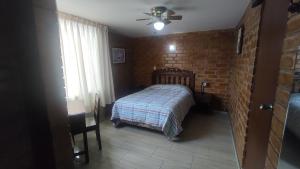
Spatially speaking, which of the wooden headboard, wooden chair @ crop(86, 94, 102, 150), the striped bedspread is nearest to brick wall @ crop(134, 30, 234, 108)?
the wooden headboard

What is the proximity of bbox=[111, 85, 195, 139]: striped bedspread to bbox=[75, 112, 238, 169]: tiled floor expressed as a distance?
0.22 meters

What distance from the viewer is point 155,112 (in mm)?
2770

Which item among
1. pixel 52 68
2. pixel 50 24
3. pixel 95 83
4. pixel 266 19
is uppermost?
pixel 266 19

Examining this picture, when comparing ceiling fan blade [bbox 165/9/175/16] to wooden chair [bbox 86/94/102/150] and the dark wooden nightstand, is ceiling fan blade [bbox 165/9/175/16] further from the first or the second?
the dark wooden nightstand

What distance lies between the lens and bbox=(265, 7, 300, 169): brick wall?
739mm

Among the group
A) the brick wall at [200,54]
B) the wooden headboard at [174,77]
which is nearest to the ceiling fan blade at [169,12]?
the brick wall at [200,54]

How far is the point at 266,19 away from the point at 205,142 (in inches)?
77.7

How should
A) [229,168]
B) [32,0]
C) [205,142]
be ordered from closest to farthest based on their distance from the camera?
[32,0] < [229,168] < [205,142]

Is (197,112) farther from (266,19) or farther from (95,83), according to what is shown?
(266,19)

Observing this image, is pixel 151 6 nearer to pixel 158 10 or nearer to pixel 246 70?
pixel 158 10

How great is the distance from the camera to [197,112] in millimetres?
4070

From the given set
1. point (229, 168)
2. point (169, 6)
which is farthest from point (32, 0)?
point (229, 168)

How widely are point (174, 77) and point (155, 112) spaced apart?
194 centimetres

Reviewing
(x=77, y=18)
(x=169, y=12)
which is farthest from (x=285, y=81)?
(x=77, y=18)
